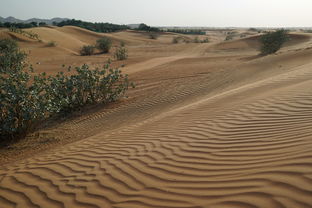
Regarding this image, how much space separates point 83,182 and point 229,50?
30.2 meters

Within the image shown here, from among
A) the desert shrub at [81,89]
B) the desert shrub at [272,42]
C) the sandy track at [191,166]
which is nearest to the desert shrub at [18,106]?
the desert shrub at [81,89]

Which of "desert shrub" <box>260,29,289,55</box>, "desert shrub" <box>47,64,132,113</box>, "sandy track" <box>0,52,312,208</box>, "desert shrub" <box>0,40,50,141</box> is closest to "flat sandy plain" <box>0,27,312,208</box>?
"sandy track" <box>0,52,312,208</box>

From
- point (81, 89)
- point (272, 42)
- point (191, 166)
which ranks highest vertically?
point (272, 42)

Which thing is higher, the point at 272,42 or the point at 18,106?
the point at 272,42

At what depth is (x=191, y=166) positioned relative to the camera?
3.37m

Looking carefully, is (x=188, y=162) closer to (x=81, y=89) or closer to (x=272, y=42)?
(x=81, y=89)

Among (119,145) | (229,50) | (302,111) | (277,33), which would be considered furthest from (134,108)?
(229,50)

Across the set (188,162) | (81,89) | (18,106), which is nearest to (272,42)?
(81,89)

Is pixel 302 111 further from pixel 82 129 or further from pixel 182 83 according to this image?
pixel 182 83

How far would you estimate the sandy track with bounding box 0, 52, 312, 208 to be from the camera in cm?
261

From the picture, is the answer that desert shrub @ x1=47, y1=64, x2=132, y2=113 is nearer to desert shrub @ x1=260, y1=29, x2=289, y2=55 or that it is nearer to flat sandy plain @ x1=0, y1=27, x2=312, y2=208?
flat sandy plain @ x1=0, y1=27, x2=312, y2=208

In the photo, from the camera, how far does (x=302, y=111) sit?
14.9ft

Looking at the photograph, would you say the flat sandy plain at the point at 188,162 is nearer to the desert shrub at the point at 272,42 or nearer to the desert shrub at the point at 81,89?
the desert shrub at the point at 81,89

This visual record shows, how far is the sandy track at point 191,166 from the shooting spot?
2.61m
